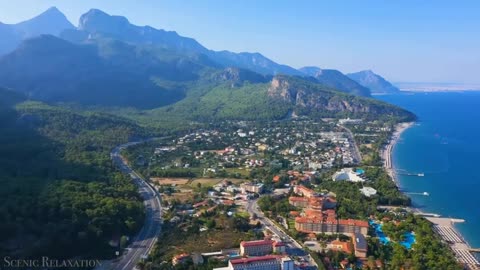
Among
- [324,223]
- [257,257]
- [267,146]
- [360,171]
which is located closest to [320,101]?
[267,146]

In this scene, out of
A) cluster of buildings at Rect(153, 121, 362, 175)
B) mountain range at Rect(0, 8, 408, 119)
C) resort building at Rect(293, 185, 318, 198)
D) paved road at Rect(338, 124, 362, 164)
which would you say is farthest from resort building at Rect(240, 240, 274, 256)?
mountain range at Rect(0, 8, 408, 119)

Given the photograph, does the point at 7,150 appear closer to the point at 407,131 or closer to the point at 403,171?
the point at 403,171

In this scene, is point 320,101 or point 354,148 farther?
point 320,101

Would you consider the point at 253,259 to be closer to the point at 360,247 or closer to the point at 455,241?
the point at 360,247

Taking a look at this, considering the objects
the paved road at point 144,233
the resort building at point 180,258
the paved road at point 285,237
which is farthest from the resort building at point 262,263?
the paved road at point 144,233

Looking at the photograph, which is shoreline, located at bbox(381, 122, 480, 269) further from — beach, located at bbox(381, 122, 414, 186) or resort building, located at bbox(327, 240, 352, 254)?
resort building, located at bbox(327, 240, 352, 254)

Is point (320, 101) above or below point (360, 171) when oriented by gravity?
above
